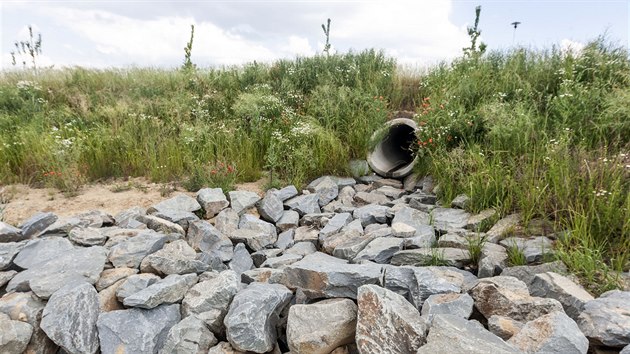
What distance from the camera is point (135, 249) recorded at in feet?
12.1

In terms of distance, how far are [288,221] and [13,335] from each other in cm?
281

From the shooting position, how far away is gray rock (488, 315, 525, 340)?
7.87 feet

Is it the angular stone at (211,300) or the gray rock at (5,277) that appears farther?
the gray rock at (5,277)

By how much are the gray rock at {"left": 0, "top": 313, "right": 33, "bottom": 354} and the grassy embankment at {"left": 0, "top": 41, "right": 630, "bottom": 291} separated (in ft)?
9.83

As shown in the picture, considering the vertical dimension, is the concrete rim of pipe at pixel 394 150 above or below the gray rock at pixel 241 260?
above

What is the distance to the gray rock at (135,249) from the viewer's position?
359 centimetres

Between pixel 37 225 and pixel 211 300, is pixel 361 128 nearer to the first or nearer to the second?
pixel 211 300

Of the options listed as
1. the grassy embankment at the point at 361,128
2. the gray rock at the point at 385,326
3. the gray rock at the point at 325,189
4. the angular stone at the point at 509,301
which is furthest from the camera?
the gray rock at the point at 325,189

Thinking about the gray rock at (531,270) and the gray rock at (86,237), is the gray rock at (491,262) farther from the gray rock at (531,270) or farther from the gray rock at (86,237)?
the gray rock at (86,237)

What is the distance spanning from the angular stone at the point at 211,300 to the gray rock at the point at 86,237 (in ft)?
4.73

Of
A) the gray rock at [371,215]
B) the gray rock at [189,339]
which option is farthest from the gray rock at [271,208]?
the gray rock at [189,339]

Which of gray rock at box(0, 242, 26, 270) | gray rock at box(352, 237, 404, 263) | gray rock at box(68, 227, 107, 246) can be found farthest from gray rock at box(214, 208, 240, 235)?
gray rock at box(0, 242, 26, 270)

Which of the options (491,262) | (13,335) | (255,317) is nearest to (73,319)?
(13,335)

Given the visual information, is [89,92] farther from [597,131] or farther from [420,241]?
[597,131]
